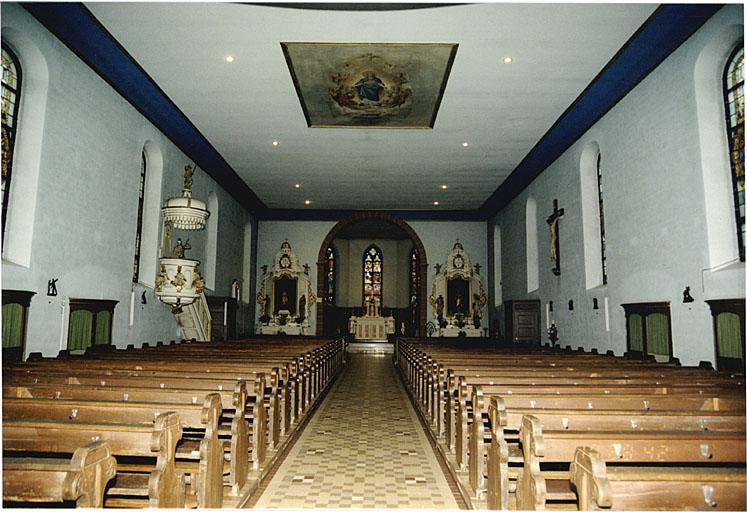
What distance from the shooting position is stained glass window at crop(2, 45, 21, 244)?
661cm

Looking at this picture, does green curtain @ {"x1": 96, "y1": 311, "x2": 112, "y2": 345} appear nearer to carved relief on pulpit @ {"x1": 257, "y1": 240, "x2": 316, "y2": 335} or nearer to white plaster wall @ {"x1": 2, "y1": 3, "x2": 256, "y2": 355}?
white plaster wall @ {"x1": 2, "y1": 3, "x2": 256, "y2": 355}

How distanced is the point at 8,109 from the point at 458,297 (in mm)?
15090

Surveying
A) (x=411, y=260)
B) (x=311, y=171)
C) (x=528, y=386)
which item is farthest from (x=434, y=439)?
(x=411, y=260)

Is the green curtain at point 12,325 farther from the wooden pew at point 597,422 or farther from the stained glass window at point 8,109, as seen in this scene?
the wooden pew at point 597,422

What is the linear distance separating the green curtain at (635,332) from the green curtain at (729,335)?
6.37ft

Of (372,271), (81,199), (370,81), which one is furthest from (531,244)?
(372,271)

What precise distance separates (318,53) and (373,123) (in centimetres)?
293

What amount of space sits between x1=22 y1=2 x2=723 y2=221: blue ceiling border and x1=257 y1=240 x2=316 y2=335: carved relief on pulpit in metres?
5.72

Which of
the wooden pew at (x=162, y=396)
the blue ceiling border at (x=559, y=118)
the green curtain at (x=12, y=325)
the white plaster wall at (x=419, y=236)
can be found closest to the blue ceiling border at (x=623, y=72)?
the blue ceiling border at (x=559, y=118)

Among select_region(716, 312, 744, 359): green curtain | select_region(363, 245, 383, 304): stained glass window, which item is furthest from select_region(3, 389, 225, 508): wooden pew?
select_region(363, 245, 383, 304): stained glass window

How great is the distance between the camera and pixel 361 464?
5.09 metres

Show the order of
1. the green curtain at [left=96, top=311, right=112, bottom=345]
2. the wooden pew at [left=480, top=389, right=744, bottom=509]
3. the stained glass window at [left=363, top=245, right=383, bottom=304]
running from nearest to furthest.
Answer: the wooden pew at [left=480, top=389, right=744, bottom=509]
the green curtain at [left=96, top=311, right=112, bottom=345]
the stained glass window at [left=363, top=245, right=383, bottom=304]

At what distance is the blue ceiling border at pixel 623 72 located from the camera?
6401mm

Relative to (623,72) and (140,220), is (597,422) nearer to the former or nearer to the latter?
(623,72)
